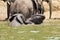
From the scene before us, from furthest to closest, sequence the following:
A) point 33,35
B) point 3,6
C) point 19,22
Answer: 1. point 3,6
2. point 19,22
3. point 33,35

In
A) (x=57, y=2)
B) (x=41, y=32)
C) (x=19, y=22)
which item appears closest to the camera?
(x=41, y=32)

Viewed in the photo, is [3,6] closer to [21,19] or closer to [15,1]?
[15,1]

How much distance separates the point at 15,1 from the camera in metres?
11.0

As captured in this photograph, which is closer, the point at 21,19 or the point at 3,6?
the point at 21,19

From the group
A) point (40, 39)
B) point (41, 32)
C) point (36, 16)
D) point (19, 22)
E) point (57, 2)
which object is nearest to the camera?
point (40, 39)

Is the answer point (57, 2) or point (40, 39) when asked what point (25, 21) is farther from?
point (57, 2)

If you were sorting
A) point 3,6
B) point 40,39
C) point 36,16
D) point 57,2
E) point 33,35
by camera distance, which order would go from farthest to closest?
point 57,2
point 3,6
point 36,16
point 33,35
point 40,39

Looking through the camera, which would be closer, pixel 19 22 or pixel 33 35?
pixel 33 35

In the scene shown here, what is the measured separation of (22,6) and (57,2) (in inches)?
278

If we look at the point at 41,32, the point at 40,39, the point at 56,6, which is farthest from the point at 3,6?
the point at 40,39

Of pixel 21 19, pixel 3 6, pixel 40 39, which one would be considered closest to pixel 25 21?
pixel 21 19

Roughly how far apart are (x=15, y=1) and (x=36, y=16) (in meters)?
0.97

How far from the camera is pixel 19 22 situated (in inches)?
382

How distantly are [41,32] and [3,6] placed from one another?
9.04m
